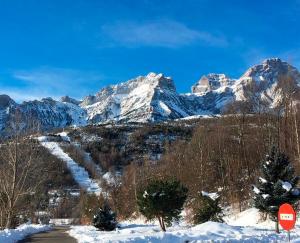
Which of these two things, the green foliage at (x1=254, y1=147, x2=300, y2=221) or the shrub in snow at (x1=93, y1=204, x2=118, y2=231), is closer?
the green foliage at (x1=254, y1=147, x2=300, y2=221)

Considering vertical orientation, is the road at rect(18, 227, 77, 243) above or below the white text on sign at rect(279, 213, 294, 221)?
below

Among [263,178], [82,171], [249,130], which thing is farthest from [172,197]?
[82,171]

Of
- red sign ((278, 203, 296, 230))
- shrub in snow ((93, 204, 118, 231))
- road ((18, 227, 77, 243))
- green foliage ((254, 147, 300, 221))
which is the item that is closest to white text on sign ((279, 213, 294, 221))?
red sign ((278, 203, 296, 230))

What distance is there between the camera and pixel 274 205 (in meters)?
25.1

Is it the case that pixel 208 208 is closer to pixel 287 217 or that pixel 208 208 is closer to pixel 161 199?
pixel 161 199

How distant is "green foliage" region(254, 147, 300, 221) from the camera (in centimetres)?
2491

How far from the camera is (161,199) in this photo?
2675 centimetres

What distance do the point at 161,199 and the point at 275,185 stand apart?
6.21 meters

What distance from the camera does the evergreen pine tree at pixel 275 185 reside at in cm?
2491

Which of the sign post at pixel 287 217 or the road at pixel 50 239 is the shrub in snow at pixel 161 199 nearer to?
the road at pixel 50 239

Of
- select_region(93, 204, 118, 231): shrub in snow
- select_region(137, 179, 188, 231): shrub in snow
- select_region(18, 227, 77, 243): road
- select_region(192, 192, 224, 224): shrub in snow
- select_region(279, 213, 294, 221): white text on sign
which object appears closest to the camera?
select_region(279, 213, 294, 221): white text on sign

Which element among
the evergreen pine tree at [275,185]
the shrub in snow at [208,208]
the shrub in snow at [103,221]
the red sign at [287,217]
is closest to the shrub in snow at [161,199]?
the shrub in snow at [208,208]

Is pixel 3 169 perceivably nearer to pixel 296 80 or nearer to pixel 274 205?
pixel 274 205

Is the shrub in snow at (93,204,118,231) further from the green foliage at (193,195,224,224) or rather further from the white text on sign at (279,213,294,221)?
the white text on sign at (279,213,294,221)
